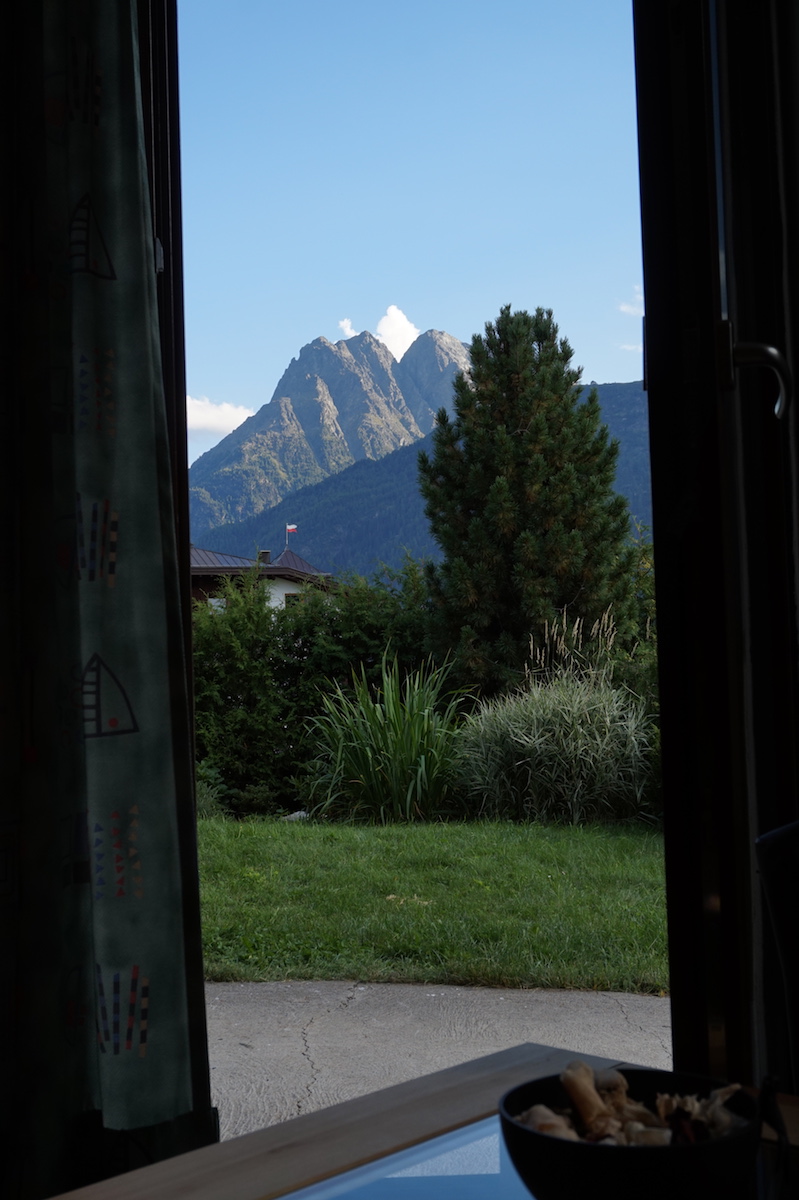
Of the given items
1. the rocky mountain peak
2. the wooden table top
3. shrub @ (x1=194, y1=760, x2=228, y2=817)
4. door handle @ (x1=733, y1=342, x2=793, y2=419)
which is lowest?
shrub @ (x1=194, y1=760, x2=228, y2=817)

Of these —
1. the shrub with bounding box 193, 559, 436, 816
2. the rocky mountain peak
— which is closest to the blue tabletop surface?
the shrub with bounding box 193, 559, 436, 816

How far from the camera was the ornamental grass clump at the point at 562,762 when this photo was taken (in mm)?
4957

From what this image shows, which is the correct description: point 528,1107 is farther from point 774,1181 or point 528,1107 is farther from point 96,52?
point 96,52

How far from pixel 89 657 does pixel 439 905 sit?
8.63 ft

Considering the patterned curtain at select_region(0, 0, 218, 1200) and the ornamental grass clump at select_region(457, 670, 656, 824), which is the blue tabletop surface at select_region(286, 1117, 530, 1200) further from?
the ornamental grass clump at select_region(457, 670, 656, 824)

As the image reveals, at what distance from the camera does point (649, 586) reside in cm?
730

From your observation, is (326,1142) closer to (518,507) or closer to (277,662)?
(277,662)

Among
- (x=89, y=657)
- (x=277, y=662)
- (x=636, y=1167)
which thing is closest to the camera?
(x=636, y=1167)

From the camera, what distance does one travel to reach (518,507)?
7305 mm

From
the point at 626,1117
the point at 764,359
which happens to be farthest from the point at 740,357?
the point at 626,1117

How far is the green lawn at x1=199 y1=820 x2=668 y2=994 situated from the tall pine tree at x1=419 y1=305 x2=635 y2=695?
2.28m

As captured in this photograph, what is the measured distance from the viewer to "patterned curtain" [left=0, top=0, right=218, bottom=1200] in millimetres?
1351

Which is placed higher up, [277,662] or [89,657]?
[89,657]

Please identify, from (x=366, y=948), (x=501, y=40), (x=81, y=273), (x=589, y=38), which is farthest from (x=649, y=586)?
(x=501, y=40)
